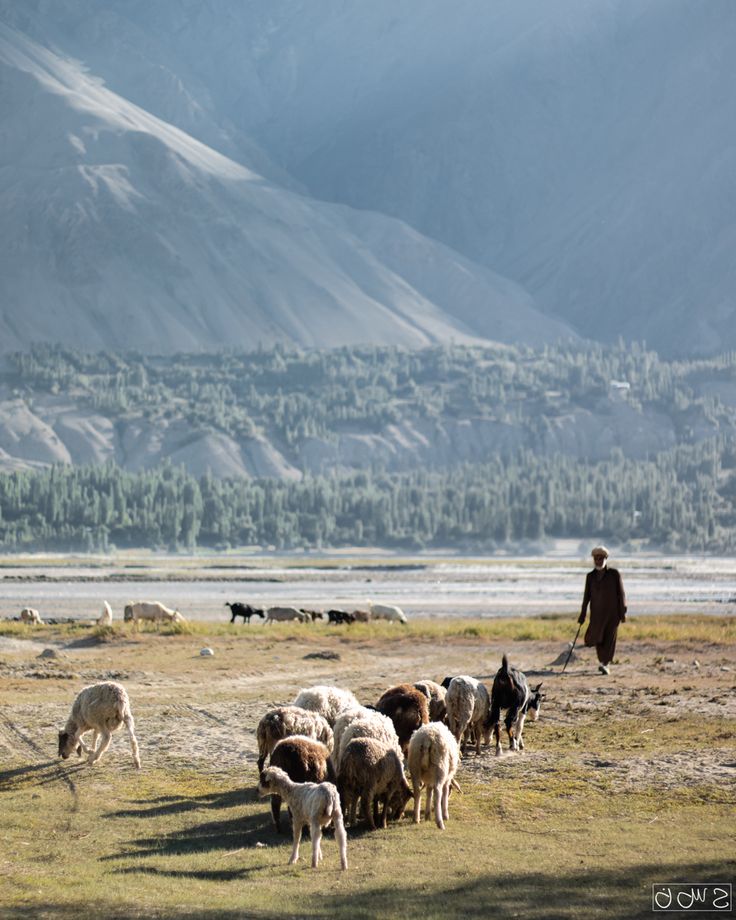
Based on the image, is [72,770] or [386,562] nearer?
[72,770]

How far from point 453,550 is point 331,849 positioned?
179m

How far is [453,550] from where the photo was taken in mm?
198500

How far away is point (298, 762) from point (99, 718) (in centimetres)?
584

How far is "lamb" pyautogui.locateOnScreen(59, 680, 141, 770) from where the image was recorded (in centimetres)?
2555

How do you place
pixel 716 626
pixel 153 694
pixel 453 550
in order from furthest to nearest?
pixel 453 550 < pixel 716 626 < pixel 153 694

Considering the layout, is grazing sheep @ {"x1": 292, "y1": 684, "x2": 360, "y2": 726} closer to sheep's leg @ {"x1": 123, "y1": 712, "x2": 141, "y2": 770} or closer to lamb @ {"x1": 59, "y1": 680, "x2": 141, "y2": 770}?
sheep's leg @ {"x1": 123, "y1": 712, "x2": 141, "y2": 770}

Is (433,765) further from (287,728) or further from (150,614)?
(150,614)

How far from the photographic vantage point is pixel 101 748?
84.4 feet

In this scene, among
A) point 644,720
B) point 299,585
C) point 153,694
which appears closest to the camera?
point 644,720

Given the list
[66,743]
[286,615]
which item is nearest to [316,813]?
[66,743]

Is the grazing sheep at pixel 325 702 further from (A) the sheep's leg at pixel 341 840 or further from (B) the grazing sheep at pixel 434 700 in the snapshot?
(A) the sheep's leg at pixel 341 840

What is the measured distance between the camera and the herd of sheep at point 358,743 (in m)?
20.2

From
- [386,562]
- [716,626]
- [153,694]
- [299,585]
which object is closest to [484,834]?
[153,694]

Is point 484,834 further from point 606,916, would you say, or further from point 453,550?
point 453,550
